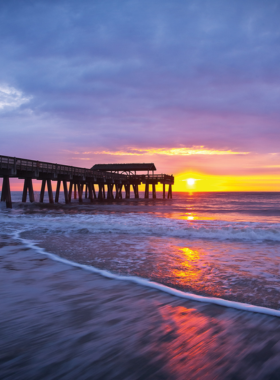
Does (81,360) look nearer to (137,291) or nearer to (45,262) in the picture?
(137,291)

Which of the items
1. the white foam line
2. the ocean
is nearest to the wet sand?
the ocean

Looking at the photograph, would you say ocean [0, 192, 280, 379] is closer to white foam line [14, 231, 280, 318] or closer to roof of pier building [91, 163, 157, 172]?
white foam line [14, 231, 280, 318]

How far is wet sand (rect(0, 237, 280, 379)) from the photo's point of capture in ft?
7.64

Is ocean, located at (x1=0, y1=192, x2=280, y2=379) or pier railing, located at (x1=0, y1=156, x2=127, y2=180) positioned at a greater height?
pier railing, located at (x1=0, y1=156, x2=127, y2=180)

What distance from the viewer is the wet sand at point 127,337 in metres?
2.33

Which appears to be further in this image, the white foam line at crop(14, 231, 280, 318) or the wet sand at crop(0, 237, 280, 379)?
the white foam line at crop(14, 231, 280, 318)

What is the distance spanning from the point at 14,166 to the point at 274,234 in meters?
21.7

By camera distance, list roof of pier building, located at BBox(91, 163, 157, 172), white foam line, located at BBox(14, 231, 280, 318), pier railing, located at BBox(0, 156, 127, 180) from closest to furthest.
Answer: white foam line, located at BBox(14, 231, 280, 318) → pier railing, located at BBox(0, 156, 127, 180) → roof of pier building, located at BBox(91, 163, 157, 172)

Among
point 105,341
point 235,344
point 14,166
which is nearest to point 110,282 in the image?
point 105,341

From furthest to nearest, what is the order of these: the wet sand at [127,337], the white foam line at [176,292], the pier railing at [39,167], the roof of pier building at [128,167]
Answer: the roof of pier building at [128,167] → the pier railing at [39,167] → the white foam line at [176,292] → the wet sand at [127,337]

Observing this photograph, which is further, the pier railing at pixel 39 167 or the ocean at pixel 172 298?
the pier railing at pixel 39 167

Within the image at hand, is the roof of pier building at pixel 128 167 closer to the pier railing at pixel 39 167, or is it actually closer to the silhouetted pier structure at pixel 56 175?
the silhouetted pier structure at pixel 56 175

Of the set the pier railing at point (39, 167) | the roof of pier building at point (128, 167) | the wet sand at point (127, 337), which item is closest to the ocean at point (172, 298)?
the wet sand at point (127, 337)

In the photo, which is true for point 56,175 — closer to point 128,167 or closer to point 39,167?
point 39,167
